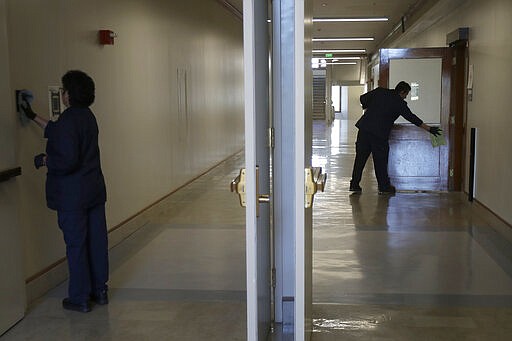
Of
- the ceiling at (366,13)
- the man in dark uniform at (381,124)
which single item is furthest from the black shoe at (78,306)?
the ceiling at (366,13)

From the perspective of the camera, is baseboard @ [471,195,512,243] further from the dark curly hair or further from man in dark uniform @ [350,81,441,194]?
the dark curly hair

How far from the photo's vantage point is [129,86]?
5.73 meters

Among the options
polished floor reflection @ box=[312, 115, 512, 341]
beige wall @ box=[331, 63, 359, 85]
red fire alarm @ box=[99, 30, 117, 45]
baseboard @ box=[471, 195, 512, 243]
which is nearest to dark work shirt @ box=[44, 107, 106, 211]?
polished floor reflection @ box=[312, 115, 512, 341]

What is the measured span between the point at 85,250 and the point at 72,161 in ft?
1.86

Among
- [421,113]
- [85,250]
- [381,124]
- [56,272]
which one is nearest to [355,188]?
[381,124]

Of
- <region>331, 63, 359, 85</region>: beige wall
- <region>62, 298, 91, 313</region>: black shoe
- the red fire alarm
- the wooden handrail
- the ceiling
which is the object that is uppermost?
the ceiling

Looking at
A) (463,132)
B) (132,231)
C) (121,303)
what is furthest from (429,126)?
(121,303)

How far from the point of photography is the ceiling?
10634 millimetres

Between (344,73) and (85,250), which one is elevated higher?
(344,73)

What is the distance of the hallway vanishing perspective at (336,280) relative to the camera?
11.0 feet

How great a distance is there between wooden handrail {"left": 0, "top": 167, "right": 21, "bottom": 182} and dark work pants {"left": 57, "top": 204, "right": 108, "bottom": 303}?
0.34 m

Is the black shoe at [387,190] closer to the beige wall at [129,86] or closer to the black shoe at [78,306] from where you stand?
the beige wall at [129,86]

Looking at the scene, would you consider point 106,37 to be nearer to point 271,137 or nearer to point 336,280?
point 271,137

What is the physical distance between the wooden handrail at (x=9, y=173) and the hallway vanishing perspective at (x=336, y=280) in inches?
→ 33.5
